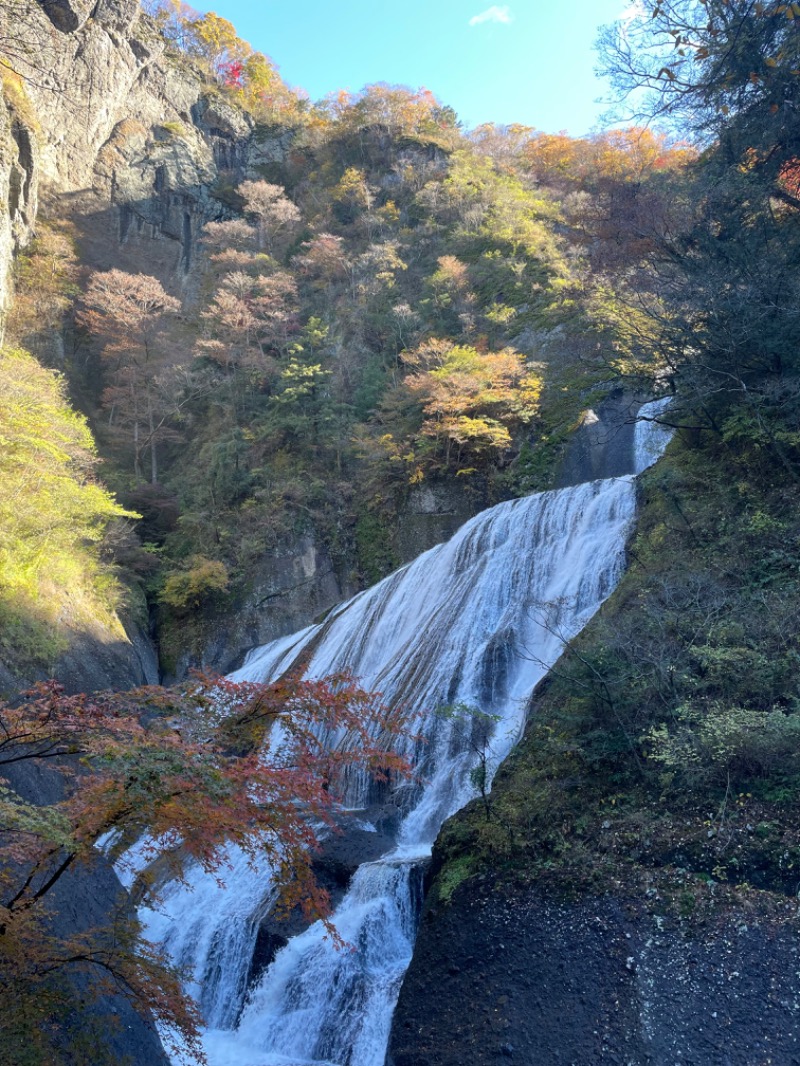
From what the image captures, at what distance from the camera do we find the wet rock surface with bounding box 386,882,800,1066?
476 cm

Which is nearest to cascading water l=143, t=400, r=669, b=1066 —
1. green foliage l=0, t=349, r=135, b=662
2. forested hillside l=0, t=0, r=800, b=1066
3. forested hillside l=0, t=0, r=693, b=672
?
forested hillside l=0, t=0, r=800, b=1066

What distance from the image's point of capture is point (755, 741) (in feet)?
20.1

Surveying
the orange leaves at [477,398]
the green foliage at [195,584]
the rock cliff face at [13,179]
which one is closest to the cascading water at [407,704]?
the orange leaves at [477,398]

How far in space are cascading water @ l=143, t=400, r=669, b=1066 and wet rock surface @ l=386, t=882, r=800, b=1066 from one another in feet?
4.25

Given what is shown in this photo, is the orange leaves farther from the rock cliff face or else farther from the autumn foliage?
the rock cliff face

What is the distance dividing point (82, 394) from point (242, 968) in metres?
25.7

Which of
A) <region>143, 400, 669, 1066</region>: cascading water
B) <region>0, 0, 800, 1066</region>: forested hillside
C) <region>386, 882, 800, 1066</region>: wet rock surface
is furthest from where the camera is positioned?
<region>143, 400, 669, 1066</region>: cascading water

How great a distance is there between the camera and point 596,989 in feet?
17.4

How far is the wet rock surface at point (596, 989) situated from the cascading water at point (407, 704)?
1294 mm

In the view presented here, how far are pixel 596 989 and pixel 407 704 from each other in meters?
5.69

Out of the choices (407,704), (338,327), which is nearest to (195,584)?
(407,704)

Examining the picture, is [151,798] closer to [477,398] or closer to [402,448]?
[477,398]

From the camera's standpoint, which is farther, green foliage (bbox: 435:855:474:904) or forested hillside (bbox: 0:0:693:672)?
forested hillside (bbox: 0:0:693:672)

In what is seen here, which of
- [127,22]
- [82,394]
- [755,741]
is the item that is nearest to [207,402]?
[82,394]
